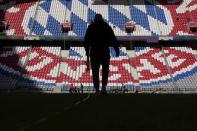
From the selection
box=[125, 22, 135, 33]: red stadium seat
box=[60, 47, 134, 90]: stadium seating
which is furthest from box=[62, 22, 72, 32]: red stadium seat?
box=[125, 22, 135, 33]: red stadium seat

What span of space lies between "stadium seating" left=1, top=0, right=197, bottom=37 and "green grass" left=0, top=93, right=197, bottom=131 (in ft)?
130

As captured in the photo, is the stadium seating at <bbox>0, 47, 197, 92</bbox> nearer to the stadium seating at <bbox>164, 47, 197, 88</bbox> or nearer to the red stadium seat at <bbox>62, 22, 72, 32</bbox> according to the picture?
the stadium seating at <bbox>164, 47, 197, 88</bbox>

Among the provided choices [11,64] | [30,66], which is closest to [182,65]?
[30,66]

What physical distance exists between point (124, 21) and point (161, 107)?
43.5m

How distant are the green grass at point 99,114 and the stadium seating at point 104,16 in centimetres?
3973

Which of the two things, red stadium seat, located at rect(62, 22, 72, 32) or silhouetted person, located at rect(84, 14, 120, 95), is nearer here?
silhouetted person, located at rect(84, 14, 120, 95)

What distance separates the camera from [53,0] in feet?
193

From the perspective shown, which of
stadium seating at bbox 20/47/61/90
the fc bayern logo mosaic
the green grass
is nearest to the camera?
the green grass

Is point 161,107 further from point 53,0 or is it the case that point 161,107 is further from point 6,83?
point 53,0

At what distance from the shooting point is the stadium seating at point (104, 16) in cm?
5316

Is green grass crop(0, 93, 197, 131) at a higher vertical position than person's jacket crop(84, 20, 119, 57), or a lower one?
higher

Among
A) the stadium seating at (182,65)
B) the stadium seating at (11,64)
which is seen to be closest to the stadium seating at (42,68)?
the stadium seating at (11,64)

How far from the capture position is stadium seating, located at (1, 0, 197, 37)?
53.2m

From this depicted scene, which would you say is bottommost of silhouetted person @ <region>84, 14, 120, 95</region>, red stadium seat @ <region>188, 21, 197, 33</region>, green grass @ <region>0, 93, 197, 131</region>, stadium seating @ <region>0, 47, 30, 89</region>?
stadium seating @ <region>0, 47, 30, 89</region>
